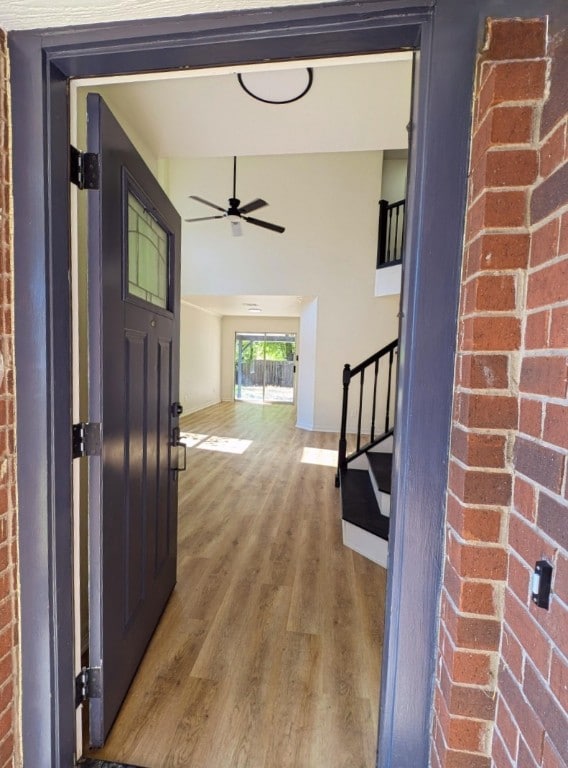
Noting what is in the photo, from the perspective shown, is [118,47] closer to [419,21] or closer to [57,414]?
[419,21]

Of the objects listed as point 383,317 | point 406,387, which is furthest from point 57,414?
point 383,317

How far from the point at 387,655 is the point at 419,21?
63.4 inches

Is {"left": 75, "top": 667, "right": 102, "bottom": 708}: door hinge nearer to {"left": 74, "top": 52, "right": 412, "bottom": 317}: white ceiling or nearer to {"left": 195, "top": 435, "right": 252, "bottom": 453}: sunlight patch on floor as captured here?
{"left": 74, "top": 52, "right": 412, "bottom": 317}: white ceiling

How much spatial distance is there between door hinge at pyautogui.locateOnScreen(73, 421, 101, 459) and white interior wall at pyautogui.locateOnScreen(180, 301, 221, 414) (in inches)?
234

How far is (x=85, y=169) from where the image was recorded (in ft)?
3.78

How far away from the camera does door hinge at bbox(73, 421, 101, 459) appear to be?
1.18m

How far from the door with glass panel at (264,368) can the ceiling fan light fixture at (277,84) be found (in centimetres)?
889

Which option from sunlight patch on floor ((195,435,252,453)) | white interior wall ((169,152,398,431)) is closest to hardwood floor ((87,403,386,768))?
sunlight patch on floor ((195,435,252,453))

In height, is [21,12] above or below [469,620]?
above

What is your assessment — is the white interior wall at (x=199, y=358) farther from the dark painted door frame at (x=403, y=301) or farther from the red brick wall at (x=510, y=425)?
the red brick wall at (x=510, y=425)

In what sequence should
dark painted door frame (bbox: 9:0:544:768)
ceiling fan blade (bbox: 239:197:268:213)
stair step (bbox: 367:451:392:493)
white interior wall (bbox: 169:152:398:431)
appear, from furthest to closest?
white interior wall (bbox: 169:152:398:431) < ceiling fan blade (bbox: 239:197:268:213) < stair step (bbox: 367:451:392:493) < dark painted door frame (bbox: 9:0:544:768)

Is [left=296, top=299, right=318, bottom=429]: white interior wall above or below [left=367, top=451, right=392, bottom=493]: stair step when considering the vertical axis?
above

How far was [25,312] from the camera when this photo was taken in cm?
106

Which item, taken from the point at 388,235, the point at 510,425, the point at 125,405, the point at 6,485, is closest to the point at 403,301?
the point at 510,425
